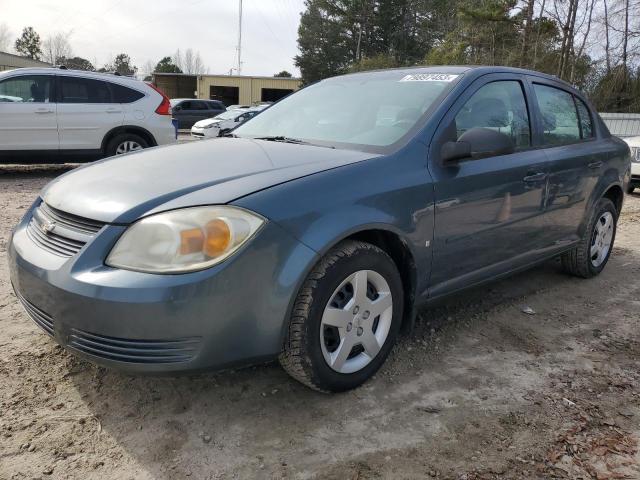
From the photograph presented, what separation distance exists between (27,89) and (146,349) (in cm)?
757

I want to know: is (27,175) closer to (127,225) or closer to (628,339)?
(127,225)

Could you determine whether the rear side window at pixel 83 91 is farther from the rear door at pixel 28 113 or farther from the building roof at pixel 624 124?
the building roof at pixel 624 124

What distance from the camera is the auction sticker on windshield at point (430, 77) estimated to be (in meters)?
3.19

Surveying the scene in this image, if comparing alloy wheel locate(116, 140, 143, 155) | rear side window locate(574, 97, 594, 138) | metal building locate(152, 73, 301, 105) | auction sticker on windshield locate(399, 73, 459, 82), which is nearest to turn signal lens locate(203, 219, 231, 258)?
auction sticker on windshield locate(399, 73, 459, 82)

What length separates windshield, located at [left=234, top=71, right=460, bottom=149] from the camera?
2.95 meters

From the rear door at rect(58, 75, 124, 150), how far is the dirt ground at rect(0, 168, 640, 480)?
5682 mm

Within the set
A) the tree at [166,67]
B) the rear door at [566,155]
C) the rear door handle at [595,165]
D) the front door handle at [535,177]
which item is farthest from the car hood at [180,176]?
the tree at [166,67]

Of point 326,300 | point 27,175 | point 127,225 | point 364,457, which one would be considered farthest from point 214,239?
point 27,175

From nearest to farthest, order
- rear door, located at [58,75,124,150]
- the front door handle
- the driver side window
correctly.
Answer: the driver side window
the front door handle
rear door, located at [58,75,124,150]

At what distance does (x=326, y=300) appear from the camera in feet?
7.63

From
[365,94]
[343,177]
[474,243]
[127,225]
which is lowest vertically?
[474,243]

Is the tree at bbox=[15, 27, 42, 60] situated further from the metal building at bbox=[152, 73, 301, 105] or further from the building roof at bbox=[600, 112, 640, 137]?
the building roof at bbox=[600, 112, 640, 137]

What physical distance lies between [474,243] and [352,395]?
44.7 inches

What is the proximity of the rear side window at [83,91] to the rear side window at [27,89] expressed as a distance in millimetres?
195
